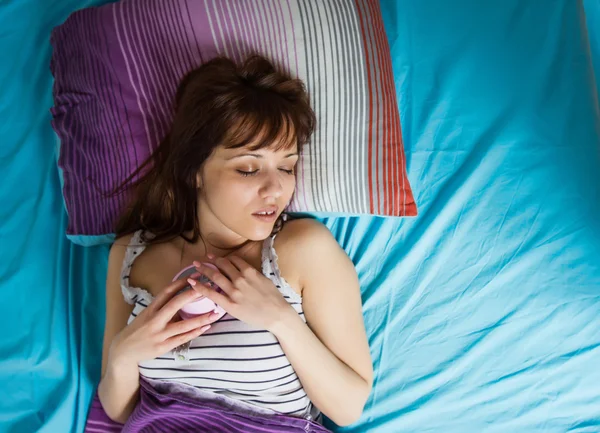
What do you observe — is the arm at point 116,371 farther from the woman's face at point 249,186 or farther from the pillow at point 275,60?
the woman's face at point 249,186

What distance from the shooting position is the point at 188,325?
1.06m

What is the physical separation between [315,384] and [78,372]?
66 cm

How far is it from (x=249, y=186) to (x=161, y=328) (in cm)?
34

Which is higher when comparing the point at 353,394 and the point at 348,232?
the point at 348,232

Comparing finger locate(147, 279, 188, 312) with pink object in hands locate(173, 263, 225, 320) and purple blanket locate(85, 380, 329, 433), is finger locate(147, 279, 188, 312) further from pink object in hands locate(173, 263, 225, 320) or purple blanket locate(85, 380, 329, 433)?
purple blanket locate(85, 380, 329, 433)

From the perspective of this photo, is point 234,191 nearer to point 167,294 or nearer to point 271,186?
point 271,186

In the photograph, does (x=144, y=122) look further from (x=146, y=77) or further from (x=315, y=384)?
(x=315, y=384)

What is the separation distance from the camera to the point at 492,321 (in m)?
1.30

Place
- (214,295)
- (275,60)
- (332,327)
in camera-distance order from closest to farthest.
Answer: (214,295)
(332,327)
(275,60)

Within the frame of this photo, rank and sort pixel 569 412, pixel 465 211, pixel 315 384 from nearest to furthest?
1. pixel 315 384
2. pixel 569 412
3. pixel 465 211

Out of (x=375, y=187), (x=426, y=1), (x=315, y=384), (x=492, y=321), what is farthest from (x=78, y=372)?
(x=426, y=1)

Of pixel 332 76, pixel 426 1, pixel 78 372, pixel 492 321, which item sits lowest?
pixel 78 372

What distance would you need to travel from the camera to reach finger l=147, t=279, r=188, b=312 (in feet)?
3.58

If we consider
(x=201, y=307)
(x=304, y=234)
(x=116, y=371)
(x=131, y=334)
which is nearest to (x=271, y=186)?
(x=304, y=234)
